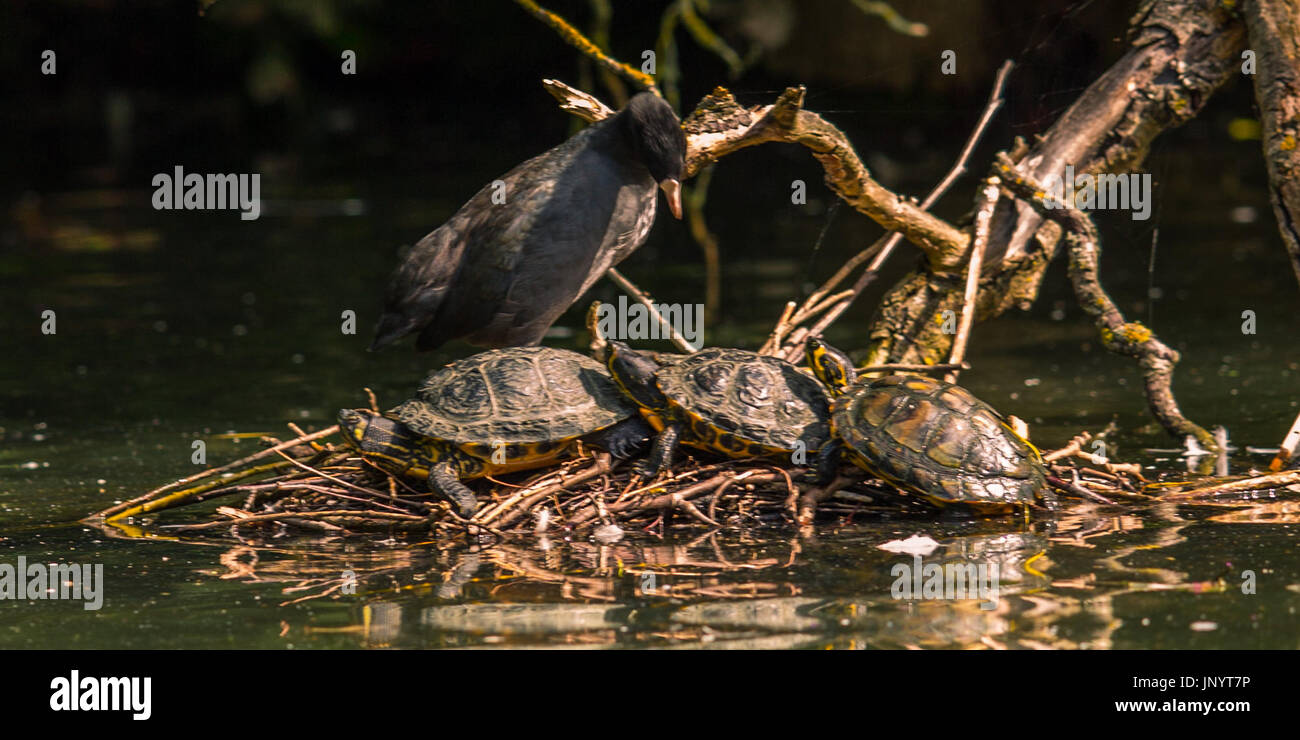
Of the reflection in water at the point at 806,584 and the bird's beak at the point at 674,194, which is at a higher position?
the bird's beak at the point at 674,194

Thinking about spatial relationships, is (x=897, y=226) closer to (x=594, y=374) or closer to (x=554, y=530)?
(x=594, y=374)

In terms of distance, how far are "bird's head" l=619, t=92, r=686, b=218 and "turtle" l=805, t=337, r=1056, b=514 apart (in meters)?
1.10

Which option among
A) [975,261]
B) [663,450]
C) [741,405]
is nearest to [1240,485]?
[975,261]

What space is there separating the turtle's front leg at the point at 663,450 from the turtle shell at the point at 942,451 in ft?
1.87

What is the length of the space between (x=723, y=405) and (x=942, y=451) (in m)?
0.78

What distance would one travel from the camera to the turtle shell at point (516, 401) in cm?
605

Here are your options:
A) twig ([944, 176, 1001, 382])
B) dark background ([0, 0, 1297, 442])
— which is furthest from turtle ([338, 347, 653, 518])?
dark background ([0, 0, 1297, 442])

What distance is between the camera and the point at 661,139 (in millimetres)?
6480

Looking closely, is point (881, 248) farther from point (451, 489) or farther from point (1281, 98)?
point (451, 489)

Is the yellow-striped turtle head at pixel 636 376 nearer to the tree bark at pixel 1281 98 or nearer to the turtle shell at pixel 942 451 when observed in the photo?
the turtle shell at pixel 942 451

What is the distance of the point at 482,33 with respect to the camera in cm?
2819

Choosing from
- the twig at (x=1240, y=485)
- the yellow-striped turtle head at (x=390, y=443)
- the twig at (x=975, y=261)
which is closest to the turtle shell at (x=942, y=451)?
the twig at (x=1240, y=485)

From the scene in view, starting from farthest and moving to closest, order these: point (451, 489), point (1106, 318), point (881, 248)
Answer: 1. point (881, 248)
2. point (1106, 318)
3. point (451, 489)

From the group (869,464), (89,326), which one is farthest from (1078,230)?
(89,326)
